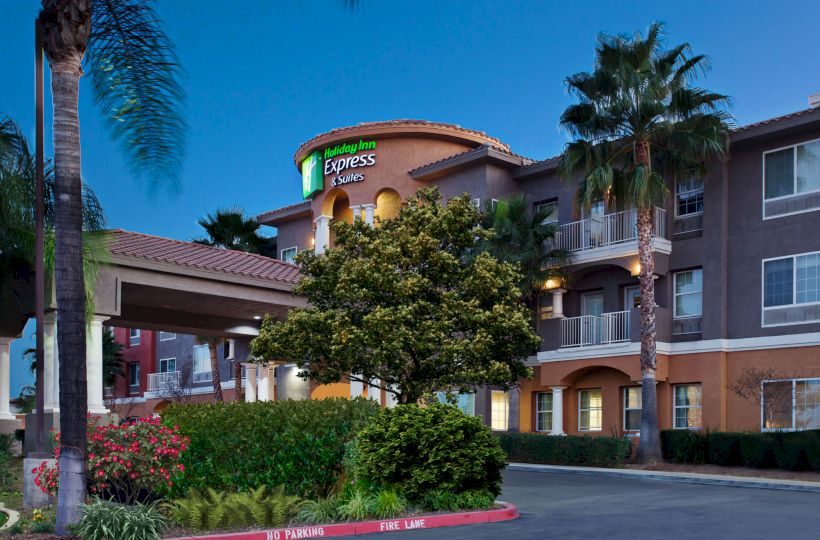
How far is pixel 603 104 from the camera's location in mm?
29984

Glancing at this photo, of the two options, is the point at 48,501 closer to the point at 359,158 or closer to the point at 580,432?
the point at 580,432

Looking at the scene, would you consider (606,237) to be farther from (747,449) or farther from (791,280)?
(747,449)

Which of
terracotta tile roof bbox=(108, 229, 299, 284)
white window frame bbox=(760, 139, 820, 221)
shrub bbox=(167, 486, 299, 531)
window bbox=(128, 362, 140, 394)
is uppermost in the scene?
white window frame bbox=(760, 139, 820, 221)

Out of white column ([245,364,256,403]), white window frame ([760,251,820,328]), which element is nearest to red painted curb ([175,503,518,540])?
white window frame ([760,251,820,328])

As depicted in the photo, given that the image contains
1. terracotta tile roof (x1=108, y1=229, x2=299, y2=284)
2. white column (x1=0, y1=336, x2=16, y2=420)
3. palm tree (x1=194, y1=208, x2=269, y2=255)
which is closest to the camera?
terracotta tile roof (x1=108, y1=229, x2=299, y2=284)

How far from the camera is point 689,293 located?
31469 mm

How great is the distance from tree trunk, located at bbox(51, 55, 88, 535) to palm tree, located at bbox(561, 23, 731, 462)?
19.0 meters

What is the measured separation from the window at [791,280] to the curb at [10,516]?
73.8 ft

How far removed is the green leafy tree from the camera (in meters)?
23.1

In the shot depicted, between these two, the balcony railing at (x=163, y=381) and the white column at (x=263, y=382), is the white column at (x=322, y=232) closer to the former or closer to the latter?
the white column at (x=263, y=382)

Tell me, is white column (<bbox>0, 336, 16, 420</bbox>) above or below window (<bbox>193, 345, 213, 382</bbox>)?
above

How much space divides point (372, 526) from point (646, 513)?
4.66 meters

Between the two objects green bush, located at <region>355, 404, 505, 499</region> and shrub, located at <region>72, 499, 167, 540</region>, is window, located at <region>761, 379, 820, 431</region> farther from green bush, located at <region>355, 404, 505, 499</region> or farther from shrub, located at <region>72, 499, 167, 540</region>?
shrub, located at <region>72, 499, 167, 540</region>

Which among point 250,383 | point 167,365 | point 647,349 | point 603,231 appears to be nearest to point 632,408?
point 647,349
